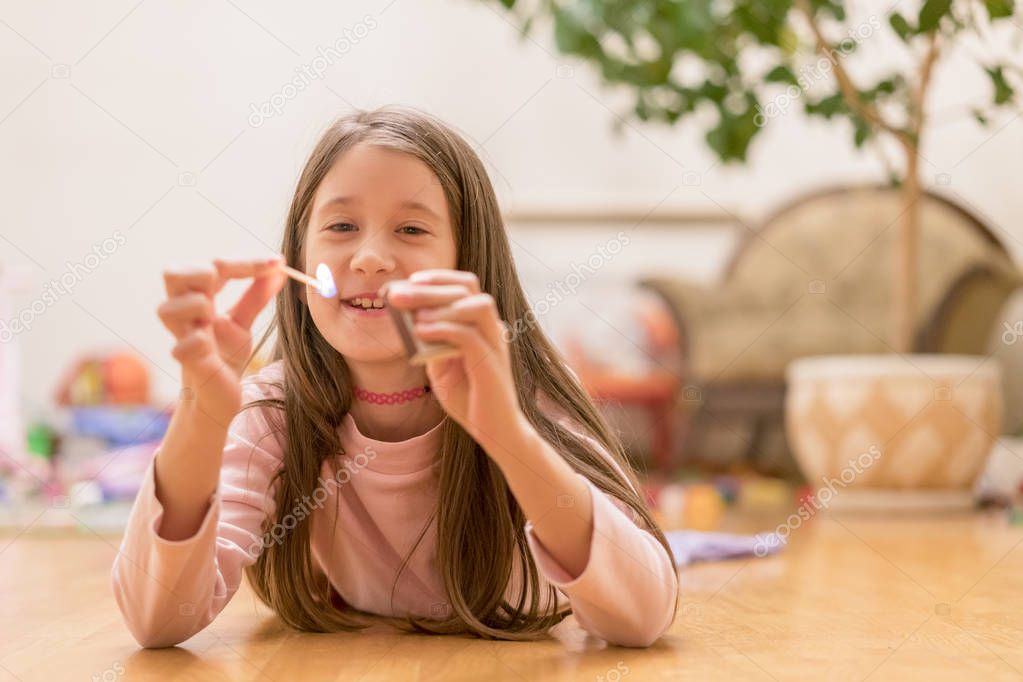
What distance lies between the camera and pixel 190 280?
2.84 feet

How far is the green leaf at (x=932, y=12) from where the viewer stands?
1607 millimetres

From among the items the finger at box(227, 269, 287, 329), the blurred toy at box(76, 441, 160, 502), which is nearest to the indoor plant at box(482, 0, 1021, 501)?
the finger at box(227, 269, 287, 329)

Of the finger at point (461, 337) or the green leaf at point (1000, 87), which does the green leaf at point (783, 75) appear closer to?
the green leaf at point (1000, 87)

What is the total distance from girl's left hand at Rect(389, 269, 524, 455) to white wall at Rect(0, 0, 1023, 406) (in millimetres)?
3214

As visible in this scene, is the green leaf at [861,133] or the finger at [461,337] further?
the green leaf at [861,133]

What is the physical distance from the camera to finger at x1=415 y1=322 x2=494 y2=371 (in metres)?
0.82

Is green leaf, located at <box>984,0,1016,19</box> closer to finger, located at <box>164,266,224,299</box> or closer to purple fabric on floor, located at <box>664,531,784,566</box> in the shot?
purple fabric on floor, located at <box>664,531,784,566</box>

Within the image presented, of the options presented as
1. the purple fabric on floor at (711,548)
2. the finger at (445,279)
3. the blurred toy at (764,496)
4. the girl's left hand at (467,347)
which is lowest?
the blurred toy at (764,496)

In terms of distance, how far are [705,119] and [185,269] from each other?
3.52 metres

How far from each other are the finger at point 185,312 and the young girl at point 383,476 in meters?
0.04

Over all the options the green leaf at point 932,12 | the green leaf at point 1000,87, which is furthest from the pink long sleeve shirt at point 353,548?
the green leaf at point 1000,87

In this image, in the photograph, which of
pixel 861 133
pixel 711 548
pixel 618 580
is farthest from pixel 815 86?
pixel 618 580

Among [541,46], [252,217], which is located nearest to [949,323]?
[541,46]

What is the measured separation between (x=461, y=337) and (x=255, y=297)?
0.69 ft
